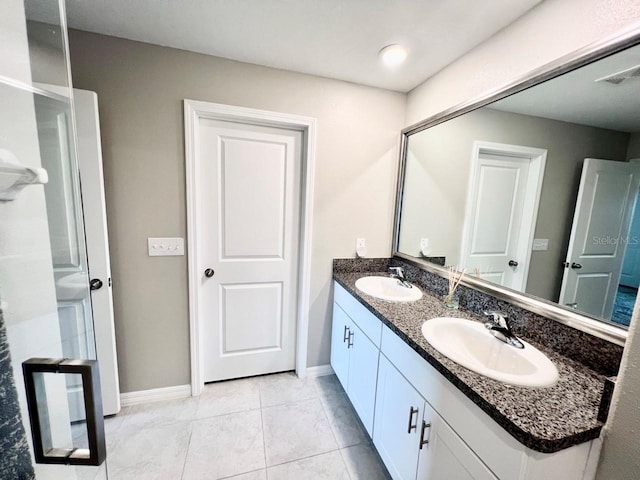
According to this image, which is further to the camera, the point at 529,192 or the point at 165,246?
the point at 165,246

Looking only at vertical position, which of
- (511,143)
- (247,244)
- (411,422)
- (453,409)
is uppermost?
(511,143)

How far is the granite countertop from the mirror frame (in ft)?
0.49

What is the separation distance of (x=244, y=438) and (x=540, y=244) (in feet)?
6.33

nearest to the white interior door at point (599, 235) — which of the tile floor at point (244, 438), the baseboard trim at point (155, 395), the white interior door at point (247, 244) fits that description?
the tile floor at point (244, 438)

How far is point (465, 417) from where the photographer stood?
83cm

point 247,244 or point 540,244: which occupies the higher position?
point 540,244

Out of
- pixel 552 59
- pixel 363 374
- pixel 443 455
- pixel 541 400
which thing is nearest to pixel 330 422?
pixel 363 374

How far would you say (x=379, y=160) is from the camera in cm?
200

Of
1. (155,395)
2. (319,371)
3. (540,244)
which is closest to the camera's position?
(540,244)

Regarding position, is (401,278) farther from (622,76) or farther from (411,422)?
(622,76)

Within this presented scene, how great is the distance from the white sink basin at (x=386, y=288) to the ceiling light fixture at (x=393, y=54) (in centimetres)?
142

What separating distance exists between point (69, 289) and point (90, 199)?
870mm

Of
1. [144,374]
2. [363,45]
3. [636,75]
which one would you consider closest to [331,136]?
[363,45]

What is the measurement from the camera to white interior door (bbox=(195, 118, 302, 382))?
5.80 ft
